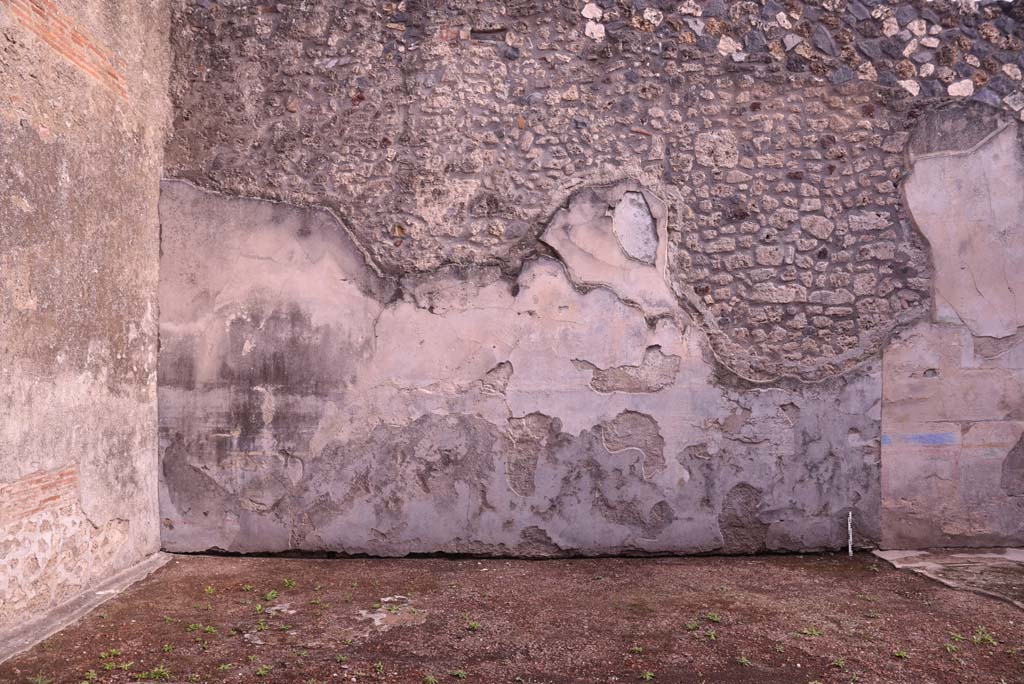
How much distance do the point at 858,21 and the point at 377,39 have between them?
9.36 feet

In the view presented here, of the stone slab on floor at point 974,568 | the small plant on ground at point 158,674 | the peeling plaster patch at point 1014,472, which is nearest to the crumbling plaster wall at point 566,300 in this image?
the stone slab on floor at point 974,568

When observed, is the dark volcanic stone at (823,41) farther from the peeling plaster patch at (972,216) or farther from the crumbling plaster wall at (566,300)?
the peeling plaster patch at (972,216)

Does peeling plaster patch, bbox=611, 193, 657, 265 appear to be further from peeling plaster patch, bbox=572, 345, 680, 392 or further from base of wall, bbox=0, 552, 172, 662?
base of wall, bbox=0, 552, 172, 662

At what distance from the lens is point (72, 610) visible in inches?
139

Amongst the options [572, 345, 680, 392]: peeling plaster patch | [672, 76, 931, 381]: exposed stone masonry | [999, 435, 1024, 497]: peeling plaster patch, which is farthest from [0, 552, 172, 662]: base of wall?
[999, 435, 1024, 497]: peeling plaster patch

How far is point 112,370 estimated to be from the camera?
4.03 metres

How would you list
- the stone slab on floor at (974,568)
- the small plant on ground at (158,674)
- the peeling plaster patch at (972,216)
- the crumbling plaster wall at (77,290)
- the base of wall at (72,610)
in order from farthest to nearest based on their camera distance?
the peeling plaster patch at (972,216) → the stone slab on floor at (974,568) → the crumbling plaster wall at (77,290) → the base of wall at (72,610) → the small plant on ground at (158,674)

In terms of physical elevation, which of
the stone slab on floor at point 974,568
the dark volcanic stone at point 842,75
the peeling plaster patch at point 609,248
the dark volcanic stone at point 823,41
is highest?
the dark volcanic stone at point 823,41

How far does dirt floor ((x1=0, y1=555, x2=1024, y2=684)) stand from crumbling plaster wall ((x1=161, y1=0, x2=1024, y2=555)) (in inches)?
12.3

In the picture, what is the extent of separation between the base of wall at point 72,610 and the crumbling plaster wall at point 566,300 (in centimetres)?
34

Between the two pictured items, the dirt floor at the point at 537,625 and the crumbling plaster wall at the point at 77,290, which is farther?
the crumbling plaster wall at the point at 77,290

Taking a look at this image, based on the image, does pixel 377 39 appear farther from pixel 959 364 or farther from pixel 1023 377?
pixel 1023 377

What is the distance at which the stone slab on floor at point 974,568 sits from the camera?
3.85 metres

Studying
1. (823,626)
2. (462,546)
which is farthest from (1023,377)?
(462,546)
